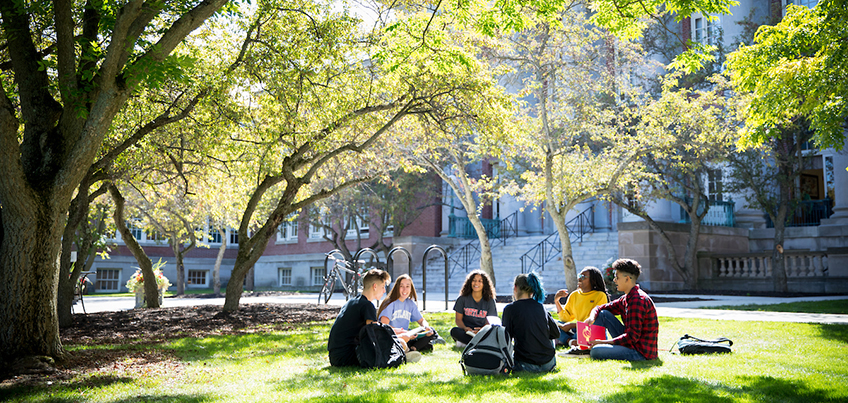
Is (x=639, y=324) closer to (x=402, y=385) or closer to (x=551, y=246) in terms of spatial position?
(x=402, y=385)

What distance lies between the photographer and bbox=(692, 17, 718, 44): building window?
2339 cm

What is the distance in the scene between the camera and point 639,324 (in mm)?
6848

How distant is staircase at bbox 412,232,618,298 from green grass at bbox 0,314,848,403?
1395 centimetres

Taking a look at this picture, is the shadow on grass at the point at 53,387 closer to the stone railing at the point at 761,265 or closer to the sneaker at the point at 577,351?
the sneaker at the point at 577,351

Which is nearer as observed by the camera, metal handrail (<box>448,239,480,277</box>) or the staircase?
the staircase

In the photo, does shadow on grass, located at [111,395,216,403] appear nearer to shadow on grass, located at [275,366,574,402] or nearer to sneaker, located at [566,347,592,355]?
shadow on grass, located at [275,366,574,402]

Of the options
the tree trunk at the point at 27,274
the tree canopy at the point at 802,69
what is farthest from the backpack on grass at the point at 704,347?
the tree trunk at the point at 27,274

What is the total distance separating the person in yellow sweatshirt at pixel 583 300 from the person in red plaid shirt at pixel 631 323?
2.64 feet

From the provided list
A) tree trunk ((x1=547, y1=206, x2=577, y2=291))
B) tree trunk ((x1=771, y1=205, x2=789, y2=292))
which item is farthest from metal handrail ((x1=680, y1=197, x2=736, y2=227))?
tree trunk ((x1=547, y1=206, x2=577, y2=291))

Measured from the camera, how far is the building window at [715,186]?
71.9ft

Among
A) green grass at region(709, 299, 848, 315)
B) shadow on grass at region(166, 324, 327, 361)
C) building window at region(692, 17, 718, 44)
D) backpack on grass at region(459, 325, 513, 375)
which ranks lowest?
green grass at region(709, 299, 848, 315)

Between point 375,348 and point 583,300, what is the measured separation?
290 centimetres

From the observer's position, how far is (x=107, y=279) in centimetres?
3531

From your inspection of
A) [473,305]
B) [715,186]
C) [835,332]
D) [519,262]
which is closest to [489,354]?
[473,305]
